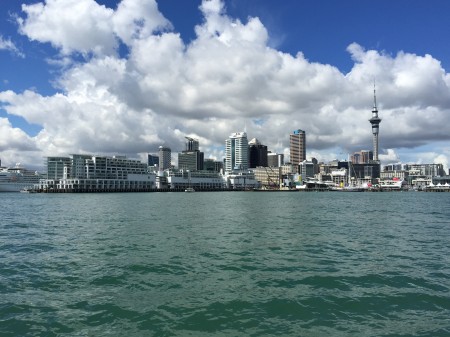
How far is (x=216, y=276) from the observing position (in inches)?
740

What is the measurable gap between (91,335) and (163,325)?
2332 millimetres

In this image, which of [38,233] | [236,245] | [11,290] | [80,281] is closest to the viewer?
[11,290]

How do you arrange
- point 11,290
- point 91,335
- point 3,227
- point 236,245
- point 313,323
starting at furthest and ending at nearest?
point 3,227 < point 236,245 < point 11,290 < point 313,323 < point 91,335

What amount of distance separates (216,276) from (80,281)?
6839 millimetres

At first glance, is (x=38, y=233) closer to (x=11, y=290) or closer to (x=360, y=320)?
(x=11, y=290)

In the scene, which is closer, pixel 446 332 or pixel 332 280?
pixel 446 332

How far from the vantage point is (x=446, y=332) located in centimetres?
1196

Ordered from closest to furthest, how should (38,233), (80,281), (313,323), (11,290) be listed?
(313,323) → (11,290) → (80,281) → (38,233)

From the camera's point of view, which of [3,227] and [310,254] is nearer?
[310,254]

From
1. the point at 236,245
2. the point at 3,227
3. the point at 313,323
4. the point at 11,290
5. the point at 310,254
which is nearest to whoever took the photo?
the point at 313,323

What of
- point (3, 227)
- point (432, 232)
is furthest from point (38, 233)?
point (432, 232)

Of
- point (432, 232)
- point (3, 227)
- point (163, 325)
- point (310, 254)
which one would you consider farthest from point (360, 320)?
point (3, 227)

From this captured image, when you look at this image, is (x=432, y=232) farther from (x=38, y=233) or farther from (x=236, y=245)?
(x=38, y=233)

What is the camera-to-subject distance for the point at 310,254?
81.1 feet
